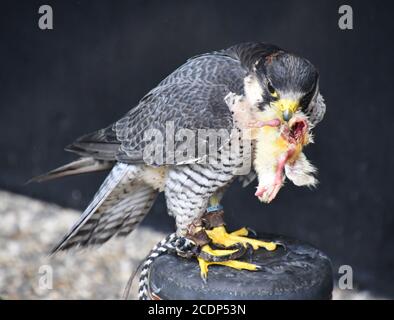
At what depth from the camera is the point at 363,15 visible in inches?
162

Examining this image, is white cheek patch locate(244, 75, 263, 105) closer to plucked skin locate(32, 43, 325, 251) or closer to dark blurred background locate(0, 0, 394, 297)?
plucked skin locate(32, 43, 325, 251)

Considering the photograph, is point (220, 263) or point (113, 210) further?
point (113, 210)

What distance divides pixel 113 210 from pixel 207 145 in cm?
75

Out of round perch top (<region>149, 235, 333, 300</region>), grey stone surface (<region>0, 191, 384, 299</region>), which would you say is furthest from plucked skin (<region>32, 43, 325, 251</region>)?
grey stone surface (<region>0, 191, 384, 299</region>)

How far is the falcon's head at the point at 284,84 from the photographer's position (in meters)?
2.58

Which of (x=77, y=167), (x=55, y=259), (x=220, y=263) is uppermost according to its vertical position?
(x=77, y=167)

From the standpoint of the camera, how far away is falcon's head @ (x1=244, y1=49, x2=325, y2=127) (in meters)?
2.58

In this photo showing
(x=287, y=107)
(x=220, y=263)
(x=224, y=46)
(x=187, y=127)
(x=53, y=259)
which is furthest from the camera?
(x=53, y=259)

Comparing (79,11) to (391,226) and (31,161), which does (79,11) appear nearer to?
(31,161)

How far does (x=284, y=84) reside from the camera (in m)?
2.59

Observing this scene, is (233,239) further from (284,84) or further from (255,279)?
(284,84)

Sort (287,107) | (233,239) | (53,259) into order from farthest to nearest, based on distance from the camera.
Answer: (53,259) < (233,239) < (287,107)

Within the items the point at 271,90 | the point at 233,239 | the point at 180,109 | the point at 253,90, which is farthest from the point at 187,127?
the point at 233,239
